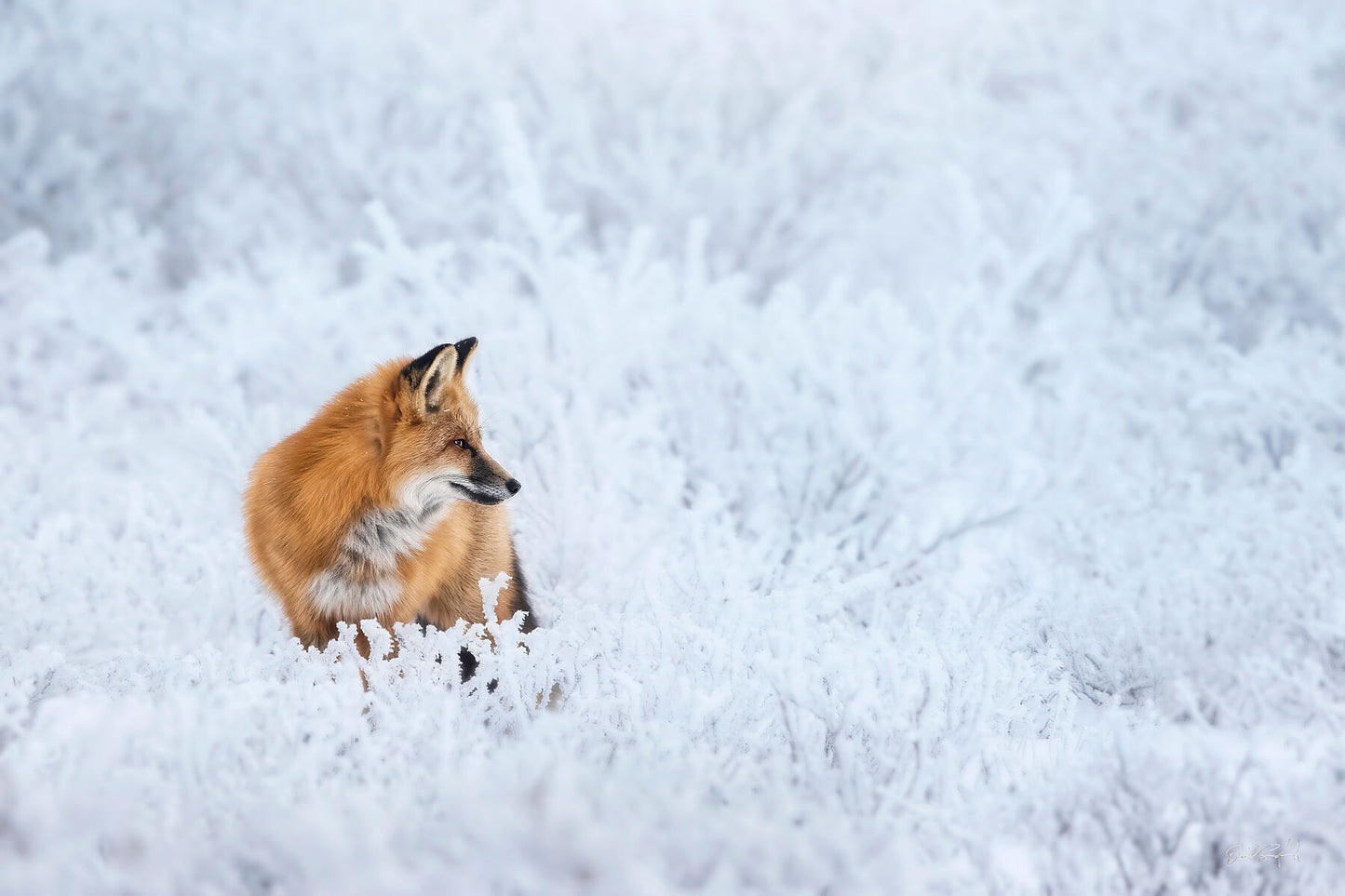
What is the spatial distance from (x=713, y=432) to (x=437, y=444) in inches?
114

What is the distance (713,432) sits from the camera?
5.42m

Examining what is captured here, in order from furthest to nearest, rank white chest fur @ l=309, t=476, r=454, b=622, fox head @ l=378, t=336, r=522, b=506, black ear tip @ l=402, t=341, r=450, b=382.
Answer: white chest fur @ l=309, t=476, r=454, b=622
fox head @ l=378, t=336, r=522, b=506
black ear tip @ l=402, t=341, r=450, b=382

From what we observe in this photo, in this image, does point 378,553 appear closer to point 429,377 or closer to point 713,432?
point 429,377

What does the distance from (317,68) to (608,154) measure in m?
3.61

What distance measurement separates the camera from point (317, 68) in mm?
10289

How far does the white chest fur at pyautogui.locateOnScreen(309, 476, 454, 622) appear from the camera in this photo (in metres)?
2.77

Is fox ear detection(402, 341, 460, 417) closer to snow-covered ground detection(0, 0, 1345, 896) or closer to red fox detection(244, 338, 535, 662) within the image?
red fox detection(244, 338, 535, 662)

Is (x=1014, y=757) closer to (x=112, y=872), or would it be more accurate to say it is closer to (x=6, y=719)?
(x=112, y=872)

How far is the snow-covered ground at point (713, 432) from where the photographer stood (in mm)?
2287

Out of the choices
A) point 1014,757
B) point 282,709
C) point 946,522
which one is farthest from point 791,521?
point 282,709
